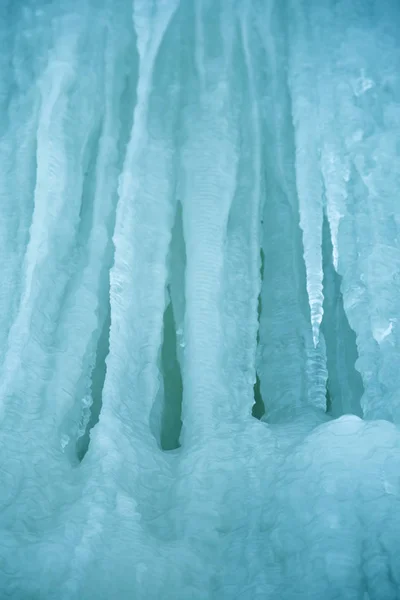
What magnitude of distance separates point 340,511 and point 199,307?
96cm

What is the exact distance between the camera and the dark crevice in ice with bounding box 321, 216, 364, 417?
2.66 meters

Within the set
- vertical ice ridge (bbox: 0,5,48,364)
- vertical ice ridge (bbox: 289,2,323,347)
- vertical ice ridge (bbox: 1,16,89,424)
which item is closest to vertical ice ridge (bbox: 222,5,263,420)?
vertical ice ridge (bbox: 289,2,323,347)

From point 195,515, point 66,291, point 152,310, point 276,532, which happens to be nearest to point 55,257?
point 66,291

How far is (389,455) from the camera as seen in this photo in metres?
1.82

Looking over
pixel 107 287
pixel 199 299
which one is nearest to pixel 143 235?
pixel 107 287

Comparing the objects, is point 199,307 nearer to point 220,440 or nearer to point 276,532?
point 220,440

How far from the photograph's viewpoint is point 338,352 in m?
2.76

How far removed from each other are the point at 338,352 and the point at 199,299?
697 mm

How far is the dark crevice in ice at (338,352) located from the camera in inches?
105

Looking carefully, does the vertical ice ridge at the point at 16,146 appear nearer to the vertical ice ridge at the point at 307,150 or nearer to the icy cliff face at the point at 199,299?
the icy cliff face at the point at 199,299

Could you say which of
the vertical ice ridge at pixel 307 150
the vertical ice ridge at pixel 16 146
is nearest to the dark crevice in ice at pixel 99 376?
the vertical ice ridge at pixel 16 146

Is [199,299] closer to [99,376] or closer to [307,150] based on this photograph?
[99,376]

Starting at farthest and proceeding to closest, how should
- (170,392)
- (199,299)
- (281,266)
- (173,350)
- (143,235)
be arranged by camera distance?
(173,350) < (170,392) < (281,266) < (143,235) < (199,299)

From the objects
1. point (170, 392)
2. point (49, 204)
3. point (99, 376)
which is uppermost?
point (49, 204)
